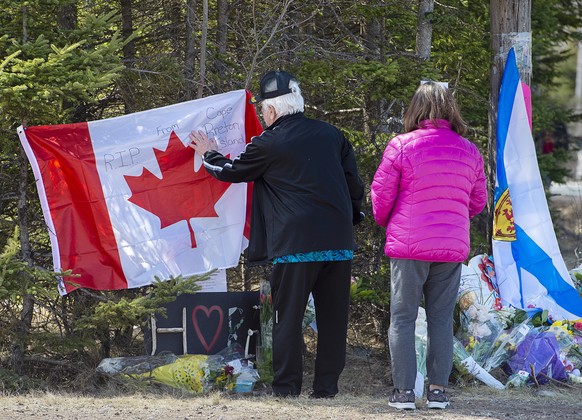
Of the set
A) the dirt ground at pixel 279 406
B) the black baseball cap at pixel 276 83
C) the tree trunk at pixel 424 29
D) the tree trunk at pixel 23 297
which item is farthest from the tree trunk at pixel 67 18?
the tree trunk at pixel 424 29

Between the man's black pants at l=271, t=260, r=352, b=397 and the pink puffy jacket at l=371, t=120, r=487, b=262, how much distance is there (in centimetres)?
58

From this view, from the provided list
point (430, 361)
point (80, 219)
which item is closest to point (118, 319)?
point (80, 219)

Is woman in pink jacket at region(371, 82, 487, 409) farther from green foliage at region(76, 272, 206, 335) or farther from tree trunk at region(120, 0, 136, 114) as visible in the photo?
tree trunk at region(120, 0, 136, 114)

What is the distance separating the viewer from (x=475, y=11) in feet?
36.2

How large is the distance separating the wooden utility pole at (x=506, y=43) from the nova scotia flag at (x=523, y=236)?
384 mm

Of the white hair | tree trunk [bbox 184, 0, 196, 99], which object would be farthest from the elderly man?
tree trunk [bbox 184, 0, 196, 99]

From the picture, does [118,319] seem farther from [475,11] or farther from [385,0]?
[475,11]

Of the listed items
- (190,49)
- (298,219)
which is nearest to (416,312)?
(298,219)

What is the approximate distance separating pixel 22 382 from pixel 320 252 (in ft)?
7.74

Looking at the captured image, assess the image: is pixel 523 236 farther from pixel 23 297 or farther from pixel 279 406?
pixel 23 297

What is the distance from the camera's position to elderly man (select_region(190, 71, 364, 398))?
5.72 meters

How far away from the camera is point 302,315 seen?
5879 millimetres

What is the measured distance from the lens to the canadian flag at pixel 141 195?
20.9 ft

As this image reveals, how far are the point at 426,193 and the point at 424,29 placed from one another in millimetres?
3476
